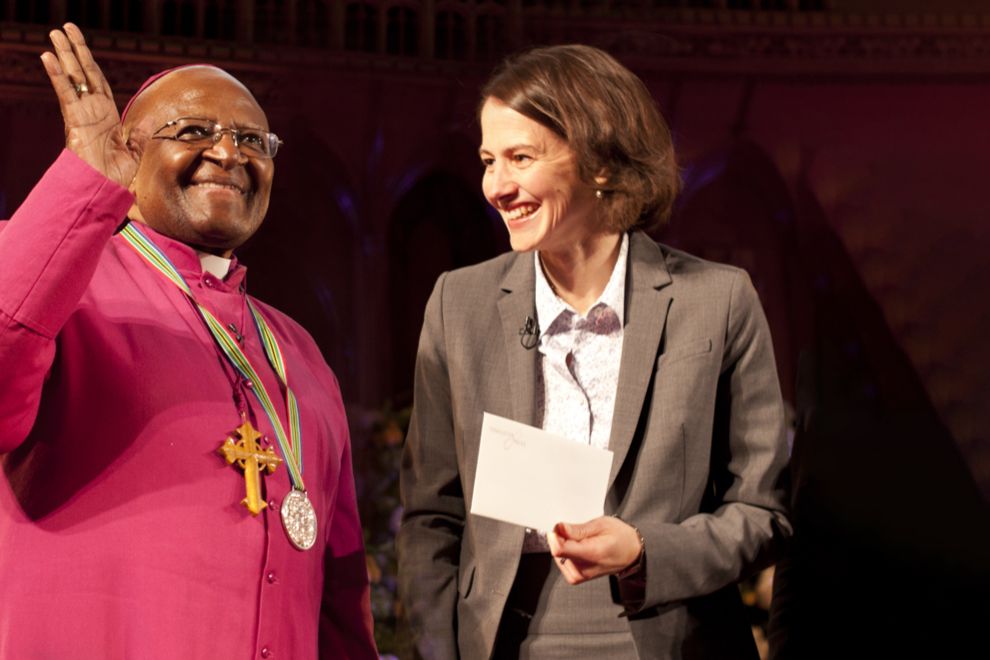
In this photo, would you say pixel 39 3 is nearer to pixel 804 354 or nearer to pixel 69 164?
pixel 69 164

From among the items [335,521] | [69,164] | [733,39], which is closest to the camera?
[69,164]

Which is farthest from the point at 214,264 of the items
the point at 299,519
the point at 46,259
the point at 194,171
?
the point at 46,259

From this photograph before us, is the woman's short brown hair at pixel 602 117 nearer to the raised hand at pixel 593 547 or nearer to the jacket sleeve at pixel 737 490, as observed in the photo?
the jacket sleeve at pixel 737 490

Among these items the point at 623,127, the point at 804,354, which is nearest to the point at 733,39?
the point at 804,354

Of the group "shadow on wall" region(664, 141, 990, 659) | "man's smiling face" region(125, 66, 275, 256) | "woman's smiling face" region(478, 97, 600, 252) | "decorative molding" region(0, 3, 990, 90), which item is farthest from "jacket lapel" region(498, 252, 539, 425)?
"decorative molding" region(0, 3, 990, 90)

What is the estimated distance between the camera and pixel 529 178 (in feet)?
7.50

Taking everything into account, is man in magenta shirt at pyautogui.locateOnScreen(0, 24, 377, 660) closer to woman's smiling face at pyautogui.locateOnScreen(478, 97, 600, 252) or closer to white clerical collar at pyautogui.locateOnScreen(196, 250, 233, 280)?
white clerical collar at pyautogui.locateOnScreen(196, 250, 233, 280)

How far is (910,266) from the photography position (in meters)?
4.03

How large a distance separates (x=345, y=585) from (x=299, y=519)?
1.02 ft

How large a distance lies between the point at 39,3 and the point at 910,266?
9.35 ft

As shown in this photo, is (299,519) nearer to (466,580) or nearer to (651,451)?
(466,580)

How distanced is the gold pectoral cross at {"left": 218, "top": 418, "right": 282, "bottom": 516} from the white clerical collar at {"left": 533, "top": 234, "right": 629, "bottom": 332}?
22.7 inches

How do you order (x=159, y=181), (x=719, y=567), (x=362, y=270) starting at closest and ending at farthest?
(x=719, y=567) → (x=159, y=181) → (x=362, y=270)

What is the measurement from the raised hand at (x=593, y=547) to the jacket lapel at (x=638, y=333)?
154 millimetres
